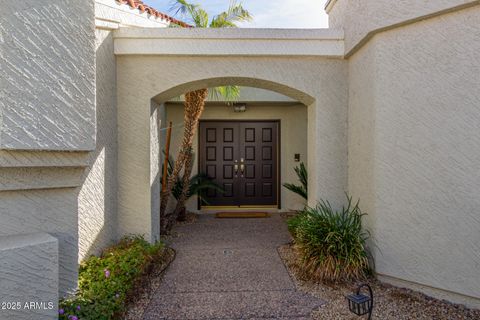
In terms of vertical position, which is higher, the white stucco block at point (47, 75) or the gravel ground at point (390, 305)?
the white stucco block at point (47, 75)

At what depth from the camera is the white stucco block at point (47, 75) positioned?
93.0 inches

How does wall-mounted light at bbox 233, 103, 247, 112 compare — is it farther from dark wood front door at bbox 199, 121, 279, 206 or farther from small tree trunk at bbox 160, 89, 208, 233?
small tree trunk at bbox 160, 89, 208, 233

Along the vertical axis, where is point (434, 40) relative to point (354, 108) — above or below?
above

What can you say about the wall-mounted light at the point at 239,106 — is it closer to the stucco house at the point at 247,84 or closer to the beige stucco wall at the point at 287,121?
the beige stucco wall at the point at 287,121

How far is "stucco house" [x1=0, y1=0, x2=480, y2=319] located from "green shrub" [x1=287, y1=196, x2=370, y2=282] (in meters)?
0.29

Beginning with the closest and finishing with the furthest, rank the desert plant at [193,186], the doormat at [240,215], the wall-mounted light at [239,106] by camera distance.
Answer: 1. the desert plant at [193,186]
2. the doormat at [240,215]
3. the wall-mounted light at [239,106]

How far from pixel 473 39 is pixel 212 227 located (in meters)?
6.08

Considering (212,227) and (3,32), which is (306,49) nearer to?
(3,32)

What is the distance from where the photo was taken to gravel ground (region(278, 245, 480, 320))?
3406mm

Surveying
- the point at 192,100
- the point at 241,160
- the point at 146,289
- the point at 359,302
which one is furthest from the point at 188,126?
the point at 359,302

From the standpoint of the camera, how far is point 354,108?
187 inches

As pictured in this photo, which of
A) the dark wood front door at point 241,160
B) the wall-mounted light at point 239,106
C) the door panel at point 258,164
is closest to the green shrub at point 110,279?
the dark wood front door at point 241,160

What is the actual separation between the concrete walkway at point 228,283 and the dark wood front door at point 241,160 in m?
2.82

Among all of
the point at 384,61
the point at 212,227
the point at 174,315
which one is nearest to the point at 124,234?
the point at 174,315
